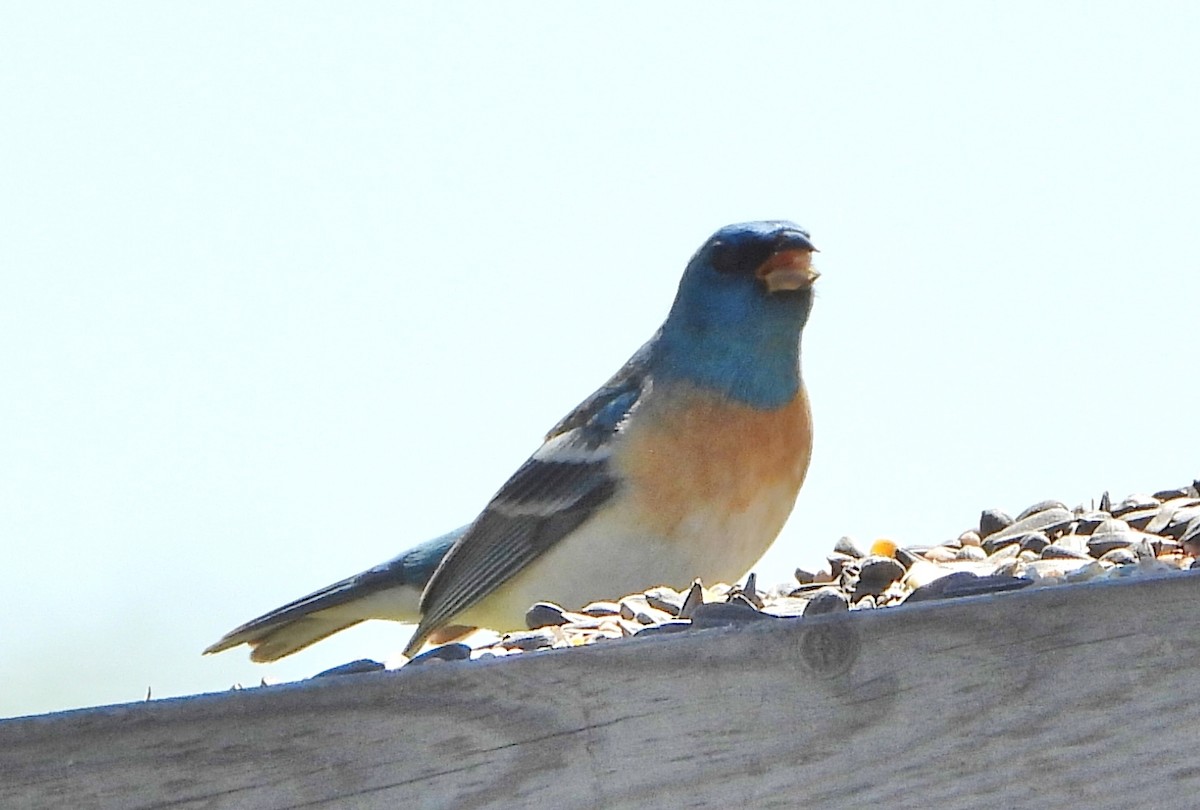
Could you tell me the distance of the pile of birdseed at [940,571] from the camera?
246cm

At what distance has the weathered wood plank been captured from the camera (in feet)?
7.02

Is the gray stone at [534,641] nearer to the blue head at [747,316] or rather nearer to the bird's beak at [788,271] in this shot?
the blue head at [747,316]

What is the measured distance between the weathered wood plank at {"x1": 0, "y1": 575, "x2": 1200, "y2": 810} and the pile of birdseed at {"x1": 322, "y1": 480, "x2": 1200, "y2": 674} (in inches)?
3.8

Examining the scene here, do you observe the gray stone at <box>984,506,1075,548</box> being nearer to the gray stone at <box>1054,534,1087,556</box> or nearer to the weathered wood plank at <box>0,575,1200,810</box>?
the gray stone at <box>1054,534,1087,556</box>

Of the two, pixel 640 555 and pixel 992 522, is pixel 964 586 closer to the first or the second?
pixel 992 522

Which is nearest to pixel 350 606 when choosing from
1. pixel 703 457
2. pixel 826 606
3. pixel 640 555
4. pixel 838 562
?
pixel 640 555

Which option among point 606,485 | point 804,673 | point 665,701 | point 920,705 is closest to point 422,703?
point 665,701

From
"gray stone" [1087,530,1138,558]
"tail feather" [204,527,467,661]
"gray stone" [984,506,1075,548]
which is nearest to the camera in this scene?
"gray stone" [1087,530,1138,558]

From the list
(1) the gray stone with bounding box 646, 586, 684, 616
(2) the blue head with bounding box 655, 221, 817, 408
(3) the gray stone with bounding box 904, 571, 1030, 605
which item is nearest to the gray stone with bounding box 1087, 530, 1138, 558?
(1) the gray stone with bounding box 646, 586, 684, 616

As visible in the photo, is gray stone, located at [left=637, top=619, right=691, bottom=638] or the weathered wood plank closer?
the weathered wood plank

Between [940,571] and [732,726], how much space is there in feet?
3.34

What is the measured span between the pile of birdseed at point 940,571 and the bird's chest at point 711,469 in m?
0.59

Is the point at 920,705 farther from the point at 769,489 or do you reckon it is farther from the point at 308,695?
the point at 769,489

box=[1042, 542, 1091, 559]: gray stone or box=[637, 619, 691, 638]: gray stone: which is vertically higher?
box=[1042, 542, 1091, 559]: gray stone
